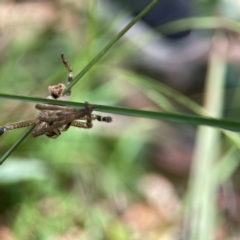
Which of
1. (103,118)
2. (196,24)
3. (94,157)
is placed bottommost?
(103,118)

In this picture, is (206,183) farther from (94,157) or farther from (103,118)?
(103,118)

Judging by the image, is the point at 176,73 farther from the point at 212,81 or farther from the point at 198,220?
the point at 198,220

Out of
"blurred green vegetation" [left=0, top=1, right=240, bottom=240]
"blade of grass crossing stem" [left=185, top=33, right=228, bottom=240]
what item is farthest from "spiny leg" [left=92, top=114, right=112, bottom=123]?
"blade of grass crossing stem" [left=185, top=33, right=228, bottom=240]

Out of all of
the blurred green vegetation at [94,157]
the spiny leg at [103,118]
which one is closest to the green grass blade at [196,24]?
the blurred green vegetation at [94,157]

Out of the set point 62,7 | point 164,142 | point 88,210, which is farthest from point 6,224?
point 62,7

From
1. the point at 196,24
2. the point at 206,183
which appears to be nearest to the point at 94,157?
the point at 206,183

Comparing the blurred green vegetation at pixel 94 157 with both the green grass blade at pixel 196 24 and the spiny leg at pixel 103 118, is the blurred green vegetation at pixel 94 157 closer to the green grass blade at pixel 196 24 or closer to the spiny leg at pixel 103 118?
the green grass blade at pixel 196 24

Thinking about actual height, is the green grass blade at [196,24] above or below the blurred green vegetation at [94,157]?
above

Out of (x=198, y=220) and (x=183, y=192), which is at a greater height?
(x=183, y=192)
